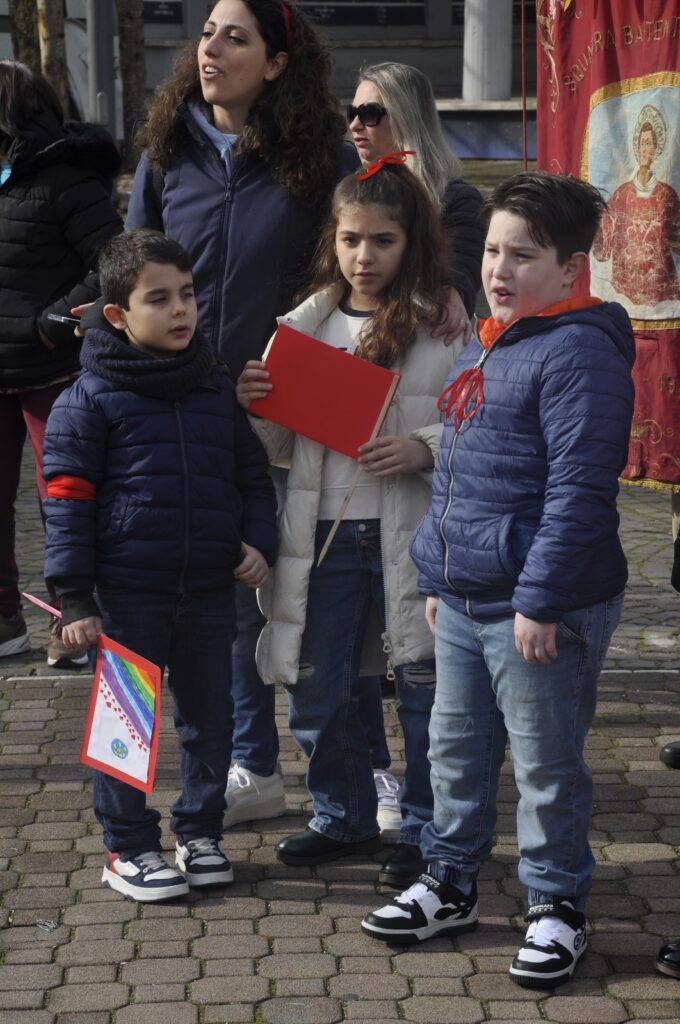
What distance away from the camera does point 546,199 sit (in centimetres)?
324

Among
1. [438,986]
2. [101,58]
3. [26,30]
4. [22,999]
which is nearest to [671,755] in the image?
[438,986]

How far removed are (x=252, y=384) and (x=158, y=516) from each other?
419 mm

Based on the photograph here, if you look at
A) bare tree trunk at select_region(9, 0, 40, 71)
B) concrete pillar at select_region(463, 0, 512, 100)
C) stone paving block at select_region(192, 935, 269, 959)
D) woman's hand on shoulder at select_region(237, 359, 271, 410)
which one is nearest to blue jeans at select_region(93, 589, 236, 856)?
stone paving block at select_region(192, 935, 269, 959)

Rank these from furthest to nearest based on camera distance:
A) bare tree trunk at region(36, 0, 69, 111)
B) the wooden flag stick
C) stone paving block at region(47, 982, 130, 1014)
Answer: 1. bare tree trunk at region(36, 0, 69, 111)
2. the wooden flag stick
3. stone paving block at region(47, 982, 130, 1014)

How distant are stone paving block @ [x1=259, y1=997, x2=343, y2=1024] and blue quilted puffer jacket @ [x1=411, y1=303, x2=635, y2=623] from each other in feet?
2.89

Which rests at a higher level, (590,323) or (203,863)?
(590,323)

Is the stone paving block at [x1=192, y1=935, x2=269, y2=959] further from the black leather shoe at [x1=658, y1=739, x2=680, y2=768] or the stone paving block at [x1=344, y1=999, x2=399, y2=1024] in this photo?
the black leather shoe at [x1=658, y1=739, x2=680, y2=768]

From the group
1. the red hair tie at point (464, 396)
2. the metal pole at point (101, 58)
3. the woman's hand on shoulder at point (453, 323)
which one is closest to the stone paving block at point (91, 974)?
the red hair tie at point (464, 396)

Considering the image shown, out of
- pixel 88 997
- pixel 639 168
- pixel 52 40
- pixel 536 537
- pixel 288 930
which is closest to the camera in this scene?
pixel 536 537

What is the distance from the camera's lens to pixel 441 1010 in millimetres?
3199

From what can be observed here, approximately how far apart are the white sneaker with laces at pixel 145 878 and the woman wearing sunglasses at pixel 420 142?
1.67m

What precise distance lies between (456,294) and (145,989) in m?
1.79

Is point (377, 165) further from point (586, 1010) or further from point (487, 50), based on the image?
point (487, 50)

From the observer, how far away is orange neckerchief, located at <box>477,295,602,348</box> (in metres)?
3.25
